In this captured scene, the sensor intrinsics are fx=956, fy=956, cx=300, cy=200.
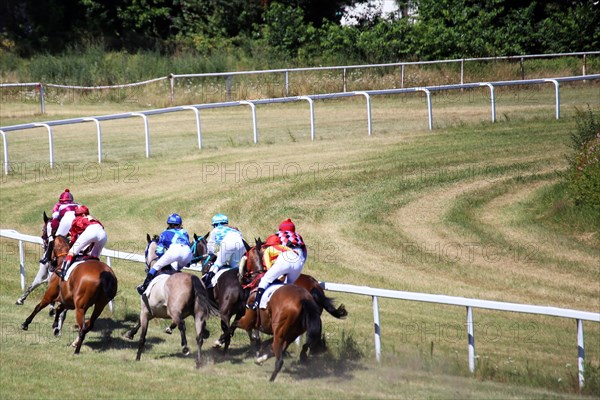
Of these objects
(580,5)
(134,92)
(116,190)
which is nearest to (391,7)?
(580,5)

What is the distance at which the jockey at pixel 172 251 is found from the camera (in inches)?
448

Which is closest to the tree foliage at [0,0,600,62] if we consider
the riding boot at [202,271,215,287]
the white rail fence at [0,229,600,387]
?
the riding boot at [202,271,215,287]

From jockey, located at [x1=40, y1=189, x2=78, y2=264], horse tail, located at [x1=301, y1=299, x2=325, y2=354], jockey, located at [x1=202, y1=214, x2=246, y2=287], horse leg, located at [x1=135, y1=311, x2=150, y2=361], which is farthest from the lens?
jockey, located at [x1=40, y1=189, x2=78, y2=264]

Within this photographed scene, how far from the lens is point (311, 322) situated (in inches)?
389

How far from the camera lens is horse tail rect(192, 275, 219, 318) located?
10.9 meters

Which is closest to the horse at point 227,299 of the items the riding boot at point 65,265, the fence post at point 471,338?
the riding boot at point 65,265

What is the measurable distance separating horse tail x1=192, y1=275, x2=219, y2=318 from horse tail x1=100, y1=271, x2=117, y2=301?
4.07 ft

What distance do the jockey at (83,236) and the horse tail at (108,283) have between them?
54 centimetres

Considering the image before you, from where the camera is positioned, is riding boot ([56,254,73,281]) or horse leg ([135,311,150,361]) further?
riding boot ([56,254,73,281])

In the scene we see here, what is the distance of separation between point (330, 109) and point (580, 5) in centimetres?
1372

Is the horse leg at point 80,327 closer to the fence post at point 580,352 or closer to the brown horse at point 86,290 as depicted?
the brown horse at point 86,290

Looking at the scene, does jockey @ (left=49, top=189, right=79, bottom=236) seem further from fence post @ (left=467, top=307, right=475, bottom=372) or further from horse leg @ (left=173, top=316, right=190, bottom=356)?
fence post @ (left=467, top=307, right=475, bottom=372)

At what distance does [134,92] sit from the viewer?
32.8 metres

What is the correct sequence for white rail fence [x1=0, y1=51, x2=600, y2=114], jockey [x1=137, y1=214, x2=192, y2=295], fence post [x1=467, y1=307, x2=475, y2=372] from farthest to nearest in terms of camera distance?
white rail fence [x1=0, y1=51, x2=600, y2=114]
jockey [x1=137, y1=214, x2=192, y2=295]
fence post [x1=467, y1=307, x2=475, y2=372]
